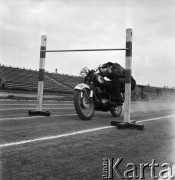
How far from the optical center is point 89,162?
2.74m

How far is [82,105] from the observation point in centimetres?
695

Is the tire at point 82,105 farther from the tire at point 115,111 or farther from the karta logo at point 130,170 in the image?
the karta logo at point 130,170

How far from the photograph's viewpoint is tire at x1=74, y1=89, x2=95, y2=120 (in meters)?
6.66

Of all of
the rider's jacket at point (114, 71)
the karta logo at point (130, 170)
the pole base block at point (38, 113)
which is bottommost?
the karta logo at point (130, 170)

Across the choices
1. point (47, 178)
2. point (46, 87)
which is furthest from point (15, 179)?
point (46, 87)

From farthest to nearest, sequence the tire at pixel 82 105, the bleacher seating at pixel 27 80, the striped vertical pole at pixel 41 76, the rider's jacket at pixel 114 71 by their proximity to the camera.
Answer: the bleacher seating at pixel 27 80, the rider's jacket at pixel 114 71, the striped vertical pole at pixel 41 76, the tire at pixel 82 105

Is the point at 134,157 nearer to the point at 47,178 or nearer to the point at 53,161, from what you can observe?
the point at 53,161

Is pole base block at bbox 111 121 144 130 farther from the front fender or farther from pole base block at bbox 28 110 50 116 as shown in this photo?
pole base block at bbox 28 110 50 116

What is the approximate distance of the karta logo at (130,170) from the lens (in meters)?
2.38

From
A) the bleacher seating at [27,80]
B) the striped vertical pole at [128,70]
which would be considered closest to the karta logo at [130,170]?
the striped vertical pole at [128,70]

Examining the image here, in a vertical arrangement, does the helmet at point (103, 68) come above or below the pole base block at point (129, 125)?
above

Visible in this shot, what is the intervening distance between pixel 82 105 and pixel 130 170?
445cm

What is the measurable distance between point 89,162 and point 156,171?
0.62 meters

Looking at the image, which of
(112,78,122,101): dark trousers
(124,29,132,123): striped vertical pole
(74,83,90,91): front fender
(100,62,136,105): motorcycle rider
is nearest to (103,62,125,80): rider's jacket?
(100,62,136,105): motorcycle rider
